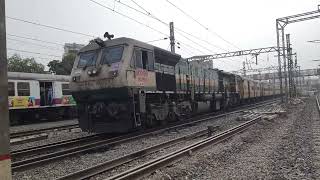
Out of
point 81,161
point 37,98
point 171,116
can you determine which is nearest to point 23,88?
point 37,98

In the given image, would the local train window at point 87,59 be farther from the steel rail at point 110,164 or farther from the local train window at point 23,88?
the local train window at point 23,88

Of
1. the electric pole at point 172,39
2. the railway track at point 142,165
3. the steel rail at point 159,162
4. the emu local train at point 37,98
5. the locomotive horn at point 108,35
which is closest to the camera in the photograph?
the steel rail at point 159,162

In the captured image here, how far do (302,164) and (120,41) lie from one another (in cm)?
800

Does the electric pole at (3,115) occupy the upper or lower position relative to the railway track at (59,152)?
upper

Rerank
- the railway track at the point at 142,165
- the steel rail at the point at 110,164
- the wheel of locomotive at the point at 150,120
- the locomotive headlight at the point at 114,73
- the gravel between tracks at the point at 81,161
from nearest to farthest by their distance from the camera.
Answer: the railway track at the point at 142,165 < the steel rail at the point at 110,164 < the gravel between tracks at the point at 81,161 < the locomotive headlight at the point at 114,73 < the wheel of locomotive at the point at 150,120

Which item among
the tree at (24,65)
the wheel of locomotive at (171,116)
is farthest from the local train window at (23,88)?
the tree at (24,65)

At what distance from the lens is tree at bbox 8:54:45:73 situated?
65.4 m

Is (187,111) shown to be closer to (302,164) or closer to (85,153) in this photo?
(85,153)

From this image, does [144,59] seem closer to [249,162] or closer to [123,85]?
[123,85]

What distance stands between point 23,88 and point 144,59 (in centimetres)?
1321

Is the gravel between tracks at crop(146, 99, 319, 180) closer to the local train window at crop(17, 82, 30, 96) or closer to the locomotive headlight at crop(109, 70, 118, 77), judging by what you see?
the locomotive headlight at crop(109, 70, 118, 77)

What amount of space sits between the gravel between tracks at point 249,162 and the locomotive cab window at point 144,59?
14.1 ft

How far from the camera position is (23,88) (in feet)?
81.4

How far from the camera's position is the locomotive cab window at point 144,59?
13964 mm
